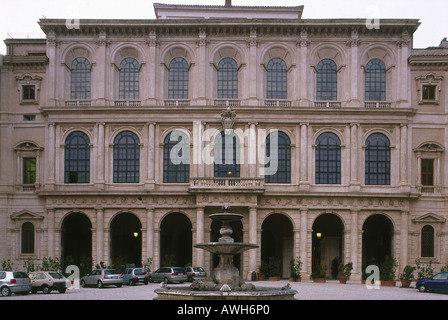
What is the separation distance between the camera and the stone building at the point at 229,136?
180 feet

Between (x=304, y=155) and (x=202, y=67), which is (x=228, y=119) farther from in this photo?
(x=304, y=155)

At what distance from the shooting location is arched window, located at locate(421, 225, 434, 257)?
2159 inches

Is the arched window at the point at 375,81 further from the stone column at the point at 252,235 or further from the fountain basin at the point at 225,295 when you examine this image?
the fountain basin at the point at 225,295

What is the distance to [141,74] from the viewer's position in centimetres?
5725

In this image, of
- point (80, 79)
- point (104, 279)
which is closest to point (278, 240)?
point (104, 279)

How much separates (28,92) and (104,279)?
20.4 meters

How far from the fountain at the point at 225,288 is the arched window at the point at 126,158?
950 inches

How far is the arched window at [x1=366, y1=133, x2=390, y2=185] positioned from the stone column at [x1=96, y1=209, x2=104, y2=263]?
21.5m

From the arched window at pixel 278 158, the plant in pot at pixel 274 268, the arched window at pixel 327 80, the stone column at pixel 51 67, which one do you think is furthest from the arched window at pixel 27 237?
the arched window at pixel 327 80

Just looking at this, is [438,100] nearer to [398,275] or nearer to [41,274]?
[398,275]

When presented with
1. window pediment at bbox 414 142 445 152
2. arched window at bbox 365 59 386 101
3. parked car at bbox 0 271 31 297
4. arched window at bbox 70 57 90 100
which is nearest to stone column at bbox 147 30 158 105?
arched window at bbox 70 57 90 100

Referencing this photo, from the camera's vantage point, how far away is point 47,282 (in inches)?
1516

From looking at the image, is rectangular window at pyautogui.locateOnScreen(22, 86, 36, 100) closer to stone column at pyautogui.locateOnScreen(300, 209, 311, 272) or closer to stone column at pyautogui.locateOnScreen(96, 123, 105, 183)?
stone column at pyautogui.locateOnScreen(96, 123, 105, 183)

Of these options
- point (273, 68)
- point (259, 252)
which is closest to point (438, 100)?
point (273, 68)
